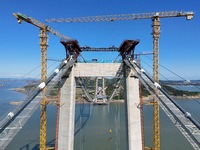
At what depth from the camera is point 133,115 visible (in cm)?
1611

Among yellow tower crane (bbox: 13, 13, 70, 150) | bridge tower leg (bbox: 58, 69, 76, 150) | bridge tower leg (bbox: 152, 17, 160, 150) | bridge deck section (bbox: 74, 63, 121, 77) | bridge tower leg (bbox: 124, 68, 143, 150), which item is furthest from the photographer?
yellow tower crane (bbox: 13, 13, 70, 150)

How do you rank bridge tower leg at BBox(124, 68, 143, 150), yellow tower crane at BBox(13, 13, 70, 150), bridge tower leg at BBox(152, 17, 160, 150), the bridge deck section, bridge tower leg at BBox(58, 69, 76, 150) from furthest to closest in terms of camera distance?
yellow tower crane at BBox(13, 13, 70, 150) → bridge tower leg at BBox(152, 17, 160, 150) → the bridge deck section → bridge tower leg at BBox(58, 69, 76, 150) → bridge tower leg at BBox(124, 68, 143, 150)

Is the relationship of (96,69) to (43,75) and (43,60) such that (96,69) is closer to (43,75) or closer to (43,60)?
(43,75)

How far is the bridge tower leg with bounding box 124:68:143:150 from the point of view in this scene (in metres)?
16.0

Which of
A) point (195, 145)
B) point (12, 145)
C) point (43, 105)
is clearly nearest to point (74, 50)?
point (43, 105)

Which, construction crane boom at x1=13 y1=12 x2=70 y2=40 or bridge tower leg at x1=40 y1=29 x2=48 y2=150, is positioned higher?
construction crane boom at x1=13 y1=12 x2=70 y2=40

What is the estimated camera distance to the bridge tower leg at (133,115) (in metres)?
16.0

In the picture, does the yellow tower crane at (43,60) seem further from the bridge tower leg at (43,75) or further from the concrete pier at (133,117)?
the concrete pier at (133,117)

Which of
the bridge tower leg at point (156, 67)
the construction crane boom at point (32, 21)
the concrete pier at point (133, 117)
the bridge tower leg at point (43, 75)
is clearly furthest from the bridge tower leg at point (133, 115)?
the construction crane boom at point (32, 21)

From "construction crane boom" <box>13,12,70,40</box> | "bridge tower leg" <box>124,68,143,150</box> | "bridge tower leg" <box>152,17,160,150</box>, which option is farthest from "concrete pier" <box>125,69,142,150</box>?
"construction crane boom" <box>13,12,70,40</box>

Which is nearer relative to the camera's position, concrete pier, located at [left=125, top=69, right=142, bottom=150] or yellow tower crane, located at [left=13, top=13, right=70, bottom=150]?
concrete pier, located at [left=125, top=69, right=142, bottom=150]

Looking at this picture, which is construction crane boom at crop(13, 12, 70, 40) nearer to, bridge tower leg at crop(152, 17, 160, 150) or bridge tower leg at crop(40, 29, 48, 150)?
bridge tower leg at crop(40, 29, 48, 150)

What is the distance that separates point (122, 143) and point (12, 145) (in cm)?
1251

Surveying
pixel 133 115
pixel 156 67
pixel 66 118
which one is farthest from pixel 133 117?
pixel 156 67
